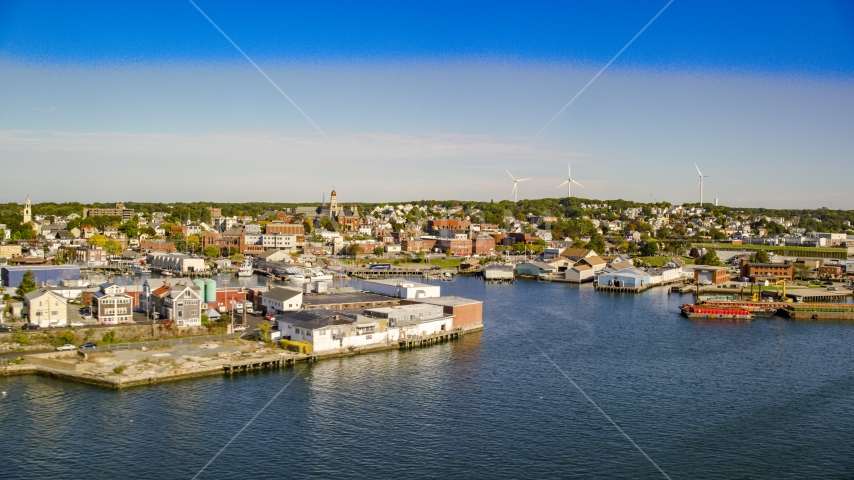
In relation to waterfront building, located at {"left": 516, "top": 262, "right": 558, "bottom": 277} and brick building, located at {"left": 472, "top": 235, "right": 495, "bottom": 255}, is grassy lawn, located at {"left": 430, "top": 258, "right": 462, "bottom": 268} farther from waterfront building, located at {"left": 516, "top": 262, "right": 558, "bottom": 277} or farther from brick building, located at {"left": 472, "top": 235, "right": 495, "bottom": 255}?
waterfront building, located at {"left": 516, "top": 262, "right": 558, "bottom": 277}

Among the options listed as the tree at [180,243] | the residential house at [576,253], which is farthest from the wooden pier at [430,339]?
the tree at [180,243]

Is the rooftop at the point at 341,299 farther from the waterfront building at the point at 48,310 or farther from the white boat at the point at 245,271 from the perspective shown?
the white boat at the point at 245,271

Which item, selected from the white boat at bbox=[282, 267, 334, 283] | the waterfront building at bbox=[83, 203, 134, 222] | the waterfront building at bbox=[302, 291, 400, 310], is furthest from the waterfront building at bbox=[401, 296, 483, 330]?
the waterfront building at bbox=[83, 203, 134, 222]

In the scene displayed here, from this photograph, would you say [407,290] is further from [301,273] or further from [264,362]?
[301,273]

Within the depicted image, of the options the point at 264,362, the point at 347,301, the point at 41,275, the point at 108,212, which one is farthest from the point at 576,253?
the point at 108,212

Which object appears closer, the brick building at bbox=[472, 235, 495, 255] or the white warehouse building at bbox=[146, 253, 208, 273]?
the white warehouse building at bbox=[146, 253, 208, 273]
